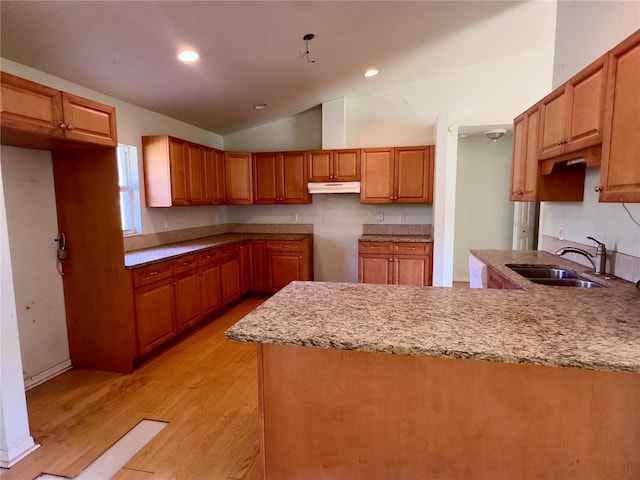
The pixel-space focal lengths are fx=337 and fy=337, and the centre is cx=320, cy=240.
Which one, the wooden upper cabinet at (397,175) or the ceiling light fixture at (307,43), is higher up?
the ceiling light fixture at (307,43)

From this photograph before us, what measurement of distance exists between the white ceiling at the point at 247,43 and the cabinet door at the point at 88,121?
13.5 inches

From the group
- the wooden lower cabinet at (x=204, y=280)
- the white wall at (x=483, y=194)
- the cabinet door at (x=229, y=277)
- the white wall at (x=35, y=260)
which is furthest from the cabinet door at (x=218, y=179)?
the white wall at (x=483, y=194)

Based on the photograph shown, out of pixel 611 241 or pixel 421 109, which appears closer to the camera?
pixel 611 241

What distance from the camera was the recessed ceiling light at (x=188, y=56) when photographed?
2.52m

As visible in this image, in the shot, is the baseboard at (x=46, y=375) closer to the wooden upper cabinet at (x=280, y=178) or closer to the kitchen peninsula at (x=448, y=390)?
the kitchen peninsula at (x=448, y=390)

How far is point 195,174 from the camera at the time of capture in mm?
4008

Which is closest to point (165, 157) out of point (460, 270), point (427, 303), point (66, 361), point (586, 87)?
point (66, 361)

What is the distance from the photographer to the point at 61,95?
2152 mm

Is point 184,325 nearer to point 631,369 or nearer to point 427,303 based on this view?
point 427,303

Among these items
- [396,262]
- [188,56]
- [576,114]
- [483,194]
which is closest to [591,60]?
[576,114]

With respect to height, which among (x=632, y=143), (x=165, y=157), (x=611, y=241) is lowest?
(x=611, y=241)

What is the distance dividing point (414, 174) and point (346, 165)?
0.91 meters

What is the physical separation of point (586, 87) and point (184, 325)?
3.60 meters

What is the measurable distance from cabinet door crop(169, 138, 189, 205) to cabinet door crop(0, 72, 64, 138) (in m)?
1.43
